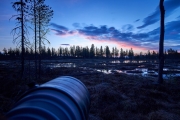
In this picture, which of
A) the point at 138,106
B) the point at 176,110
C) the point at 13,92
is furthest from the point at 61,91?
the point at 13,92

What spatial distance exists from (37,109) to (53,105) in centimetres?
28

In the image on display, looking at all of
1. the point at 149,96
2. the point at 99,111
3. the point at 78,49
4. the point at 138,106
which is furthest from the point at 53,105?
the point at 78,49

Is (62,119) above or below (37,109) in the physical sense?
below

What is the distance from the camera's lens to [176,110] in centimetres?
721

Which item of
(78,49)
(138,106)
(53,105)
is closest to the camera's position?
(53,105)

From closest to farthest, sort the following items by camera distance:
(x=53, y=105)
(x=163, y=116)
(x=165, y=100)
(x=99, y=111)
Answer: (x=53, y=105), (x=163, y=116), (x=99, y=111), (x=165, y=100)

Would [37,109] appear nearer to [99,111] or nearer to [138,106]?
[99,111]

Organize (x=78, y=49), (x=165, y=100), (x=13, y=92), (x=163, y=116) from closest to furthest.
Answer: (x=163, y=116), (x=165, y=100), (x=13, y=92), (x=78, y=49)

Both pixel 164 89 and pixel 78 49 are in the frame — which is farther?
pixel 78 49

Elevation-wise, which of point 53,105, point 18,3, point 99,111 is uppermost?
point 18,3

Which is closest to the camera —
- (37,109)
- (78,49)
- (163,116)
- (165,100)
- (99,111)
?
(37,109)

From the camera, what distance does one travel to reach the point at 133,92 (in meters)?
10.5

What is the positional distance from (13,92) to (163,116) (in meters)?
10.3

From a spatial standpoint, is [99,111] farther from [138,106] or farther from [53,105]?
[53,105]
